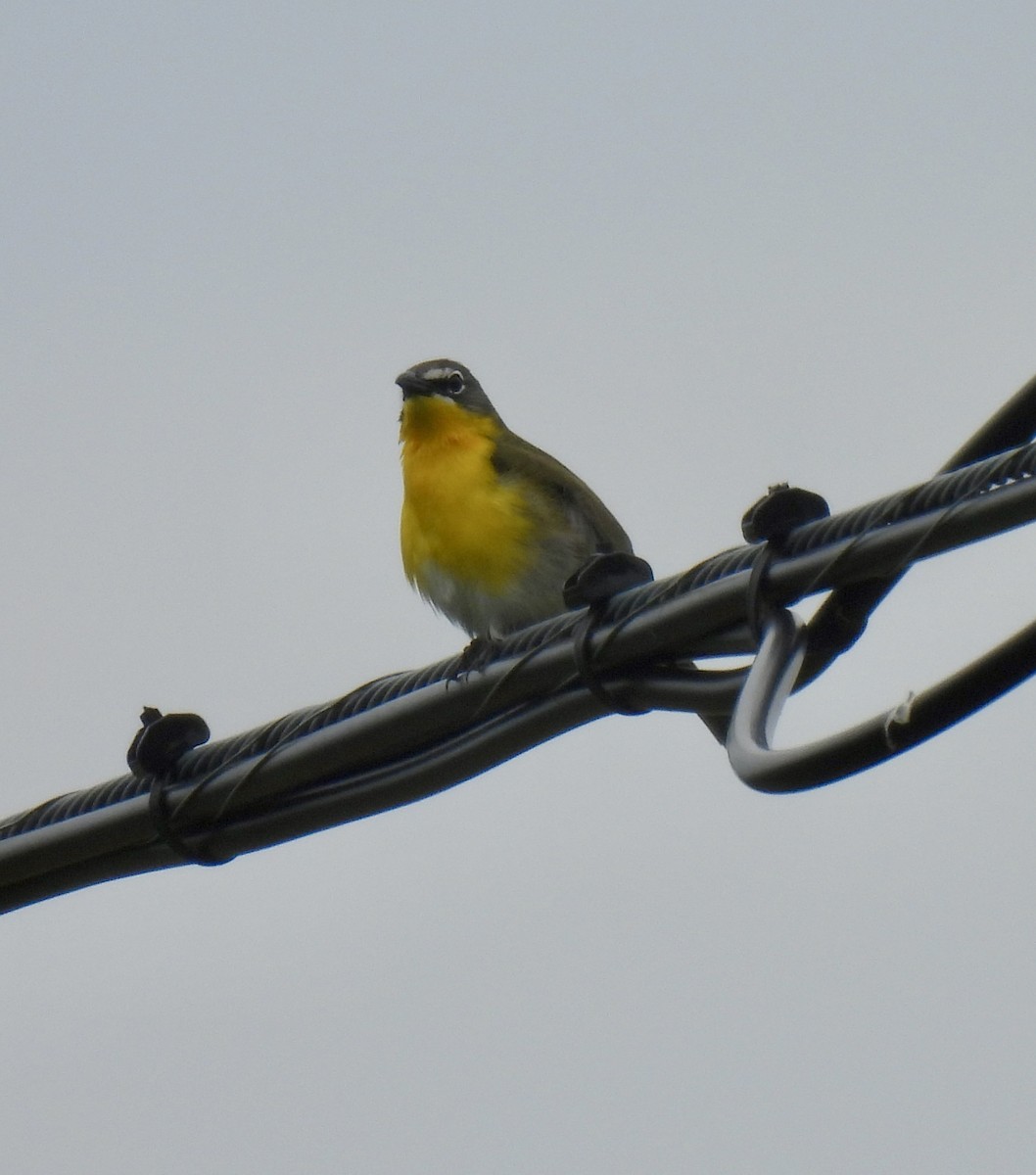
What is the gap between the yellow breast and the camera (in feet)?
30.1

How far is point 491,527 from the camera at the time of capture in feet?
30.4

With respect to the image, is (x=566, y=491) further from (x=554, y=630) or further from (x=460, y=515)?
(x=554, y=630)

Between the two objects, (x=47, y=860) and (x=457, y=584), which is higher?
(x=457, y=584)

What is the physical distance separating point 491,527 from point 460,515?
6.5 inches

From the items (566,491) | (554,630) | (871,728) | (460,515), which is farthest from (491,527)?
(871,728)

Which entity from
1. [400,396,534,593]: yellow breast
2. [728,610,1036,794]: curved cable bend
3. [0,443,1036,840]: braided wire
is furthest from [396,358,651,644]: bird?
[728,610,1036,794]: curved cable bend

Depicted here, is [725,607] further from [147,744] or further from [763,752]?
[147,744]

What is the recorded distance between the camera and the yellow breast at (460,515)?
9188 mm

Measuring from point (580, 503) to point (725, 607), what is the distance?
498cm

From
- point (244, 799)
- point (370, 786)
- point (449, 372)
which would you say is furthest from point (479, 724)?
point (449, 372)

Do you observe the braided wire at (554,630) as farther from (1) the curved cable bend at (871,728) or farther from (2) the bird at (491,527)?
(2) the bird at (491,527)

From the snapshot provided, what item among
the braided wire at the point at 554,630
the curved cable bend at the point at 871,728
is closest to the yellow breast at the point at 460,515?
the braided wire at the point at 554,630

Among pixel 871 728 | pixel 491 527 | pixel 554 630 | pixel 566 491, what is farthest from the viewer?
pixel 566 491

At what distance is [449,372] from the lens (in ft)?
35.4
